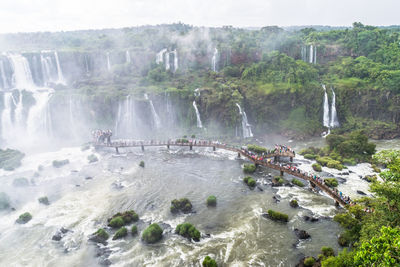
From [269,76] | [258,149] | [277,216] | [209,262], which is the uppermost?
[269,76]

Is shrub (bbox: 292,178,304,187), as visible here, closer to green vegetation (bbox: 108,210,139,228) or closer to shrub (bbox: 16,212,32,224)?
green vegetation (bbox: 108,210,139,228)

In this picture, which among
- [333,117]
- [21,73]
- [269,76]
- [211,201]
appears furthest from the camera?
[21,73]

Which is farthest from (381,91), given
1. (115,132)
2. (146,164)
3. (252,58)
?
(115,132)

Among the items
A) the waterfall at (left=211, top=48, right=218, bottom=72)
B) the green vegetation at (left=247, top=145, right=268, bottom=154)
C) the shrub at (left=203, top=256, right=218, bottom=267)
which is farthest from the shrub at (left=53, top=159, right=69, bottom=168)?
the waterfall at (left=211, top=48, right=218, bottom=72)

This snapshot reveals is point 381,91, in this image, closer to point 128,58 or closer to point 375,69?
point 375,69

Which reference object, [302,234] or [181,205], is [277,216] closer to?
[302,234]

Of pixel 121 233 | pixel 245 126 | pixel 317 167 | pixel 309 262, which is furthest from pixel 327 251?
pixel 245 126
